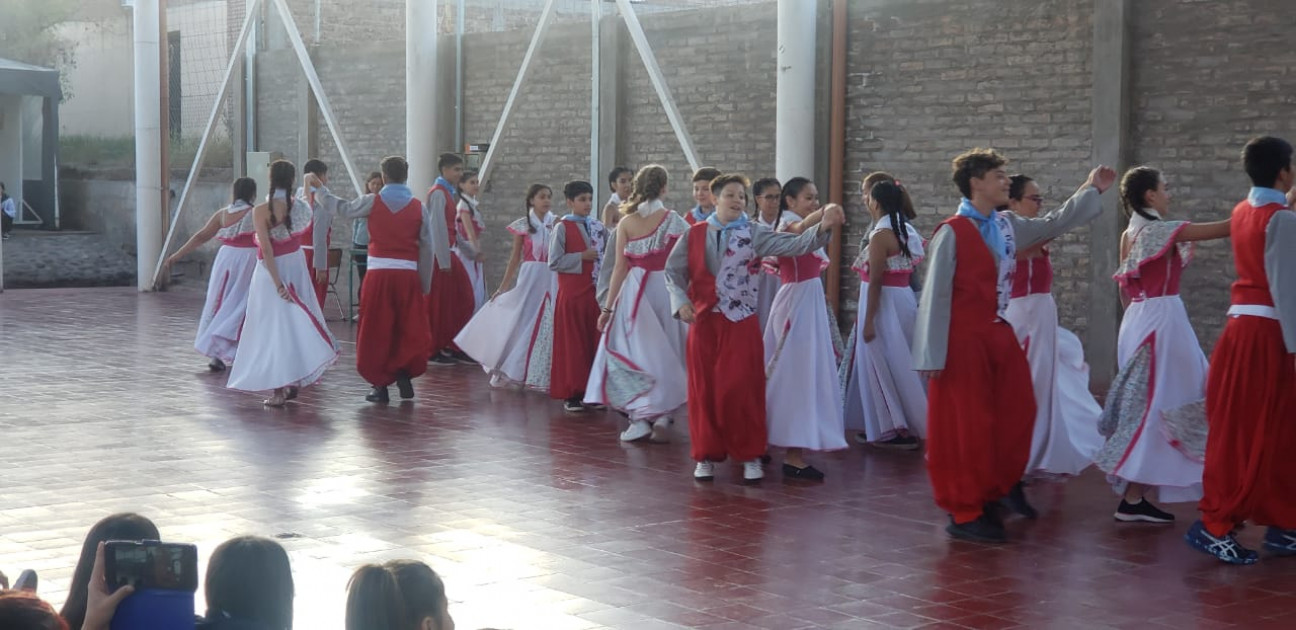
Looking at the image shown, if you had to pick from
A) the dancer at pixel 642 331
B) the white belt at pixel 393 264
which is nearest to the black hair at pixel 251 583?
the dancer at pixel 642 331

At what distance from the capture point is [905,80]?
1420 cm

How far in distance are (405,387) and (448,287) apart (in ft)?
9.52

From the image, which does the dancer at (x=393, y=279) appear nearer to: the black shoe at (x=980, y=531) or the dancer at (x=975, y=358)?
the dancer at (x=975, y=358)

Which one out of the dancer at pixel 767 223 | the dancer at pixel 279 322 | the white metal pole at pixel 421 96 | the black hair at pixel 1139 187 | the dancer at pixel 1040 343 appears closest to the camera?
the black hair at pixel 1139 187

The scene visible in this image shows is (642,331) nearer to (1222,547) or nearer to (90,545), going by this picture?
(1222,547)

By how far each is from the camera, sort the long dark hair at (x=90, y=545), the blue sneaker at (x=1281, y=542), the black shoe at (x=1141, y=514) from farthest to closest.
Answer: the black shoe at (x=1141, y=514)
the blue sneaker at (x=1281, y=542)
the long dark hair at (x=90, y=545)

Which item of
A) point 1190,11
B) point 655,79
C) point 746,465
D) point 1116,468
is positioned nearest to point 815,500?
point 746,465

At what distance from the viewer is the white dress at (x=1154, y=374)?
7.34 metres

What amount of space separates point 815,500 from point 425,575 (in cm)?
507

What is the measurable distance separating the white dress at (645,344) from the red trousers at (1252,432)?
389cm

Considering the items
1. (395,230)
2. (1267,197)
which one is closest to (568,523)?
(1267,197)

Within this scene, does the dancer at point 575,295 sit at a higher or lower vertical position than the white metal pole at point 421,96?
lower

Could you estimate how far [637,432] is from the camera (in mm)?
10086

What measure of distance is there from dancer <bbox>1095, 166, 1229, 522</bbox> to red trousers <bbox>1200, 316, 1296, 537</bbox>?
0.50 meters
